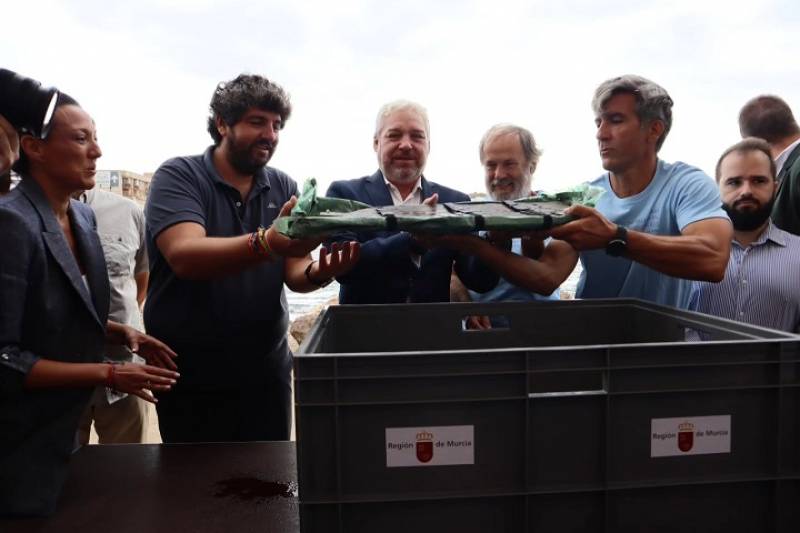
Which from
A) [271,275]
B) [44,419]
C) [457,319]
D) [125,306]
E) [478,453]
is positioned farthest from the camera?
[125,306]

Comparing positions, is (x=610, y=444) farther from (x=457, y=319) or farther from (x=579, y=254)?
(x=579, y=254)

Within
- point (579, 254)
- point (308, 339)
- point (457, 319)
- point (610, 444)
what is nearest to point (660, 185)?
point (579, 254)

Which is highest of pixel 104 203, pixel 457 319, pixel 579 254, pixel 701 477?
pixel 104 203

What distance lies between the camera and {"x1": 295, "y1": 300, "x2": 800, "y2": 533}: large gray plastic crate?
0.71 m

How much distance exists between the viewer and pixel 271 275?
64.0 inches

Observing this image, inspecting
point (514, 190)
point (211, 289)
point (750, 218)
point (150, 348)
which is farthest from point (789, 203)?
point (150, 348)

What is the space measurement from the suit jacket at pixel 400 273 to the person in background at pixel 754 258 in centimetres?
81

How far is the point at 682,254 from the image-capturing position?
1367 mm

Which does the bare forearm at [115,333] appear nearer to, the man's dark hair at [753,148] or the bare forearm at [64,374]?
the bare forearm at [64,374]

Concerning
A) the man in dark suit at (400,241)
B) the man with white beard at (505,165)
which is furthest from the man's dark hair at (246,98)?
the man with white beard at (505,165)

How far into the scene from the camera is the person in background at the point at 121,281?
7.21 ft

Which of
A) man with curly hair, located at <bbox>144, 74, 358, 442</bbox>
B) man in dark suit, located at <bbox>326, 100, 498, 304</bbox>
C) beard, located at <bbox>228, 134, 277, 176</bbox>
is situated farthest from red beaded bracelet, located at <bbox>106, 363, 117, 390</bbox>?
beard, located at <bbox>228, 134, 277, 176</bbox>

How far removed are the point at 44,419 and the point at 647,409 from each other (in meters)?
0.95

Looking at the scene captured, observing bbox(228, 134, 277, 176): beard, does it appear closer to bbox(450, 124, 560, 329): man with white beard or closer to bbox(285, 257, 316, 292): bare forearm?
bbox(285, 257, 316, 292): bare forearm
